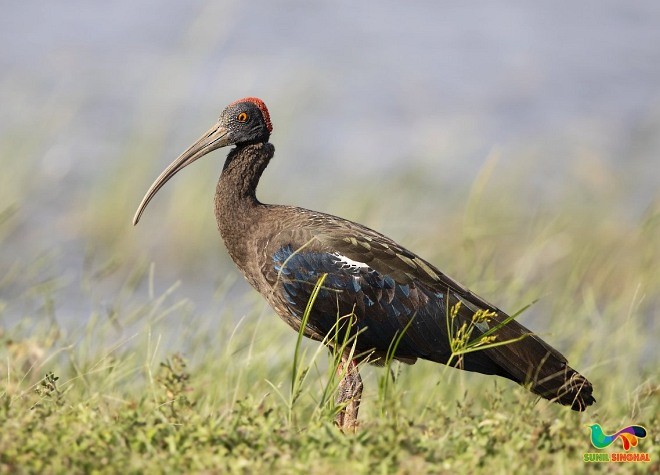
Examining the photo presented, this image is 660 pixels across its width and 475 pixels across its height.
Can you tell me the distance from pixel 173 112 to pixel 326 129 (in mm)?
3365

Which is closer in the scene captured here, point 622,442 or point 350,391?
point 622,442

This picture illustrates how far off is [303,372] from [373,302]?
960 millimetres

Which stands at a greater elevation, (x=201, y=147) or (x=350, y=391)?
(x=201, y=147)

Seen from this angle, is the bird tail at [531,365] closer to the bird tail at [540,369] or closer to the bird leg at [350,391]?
the bird tail at [540,369]

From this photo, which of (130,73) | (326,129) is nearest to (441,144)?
(326,129)

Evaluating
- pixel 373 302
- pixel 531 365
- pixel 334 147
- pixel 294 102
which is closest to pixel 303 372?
pixel 373 302

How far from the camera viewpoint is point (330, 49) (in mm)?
16922

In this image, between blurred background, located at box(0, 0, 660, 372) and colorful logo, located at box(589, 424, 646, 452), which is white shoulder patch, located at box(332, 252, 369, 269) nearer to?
blurred background, located at box(0, 0, 660, 372)

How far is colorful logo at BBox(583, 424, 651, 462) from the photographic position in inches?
200

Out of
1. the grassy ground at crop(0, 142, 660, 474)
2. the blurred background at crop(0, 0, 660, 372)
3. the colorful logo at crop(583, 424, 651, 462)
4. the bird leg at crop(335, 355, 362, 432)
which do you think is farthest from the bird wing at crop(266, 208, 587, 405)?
the blurred background at crop(0, 0, 660, 372)

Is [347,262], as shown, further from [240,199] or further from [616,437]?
[616,437]

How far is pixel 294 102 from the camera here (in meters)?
12.8

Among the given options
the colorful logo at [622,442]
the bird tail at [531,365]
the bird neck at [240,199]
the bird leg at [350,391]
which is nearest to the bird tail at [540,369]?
the bird tail at [531,365]

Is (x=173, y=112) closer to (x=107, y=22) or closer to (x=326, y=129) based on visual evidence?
(x=326, y=129)
